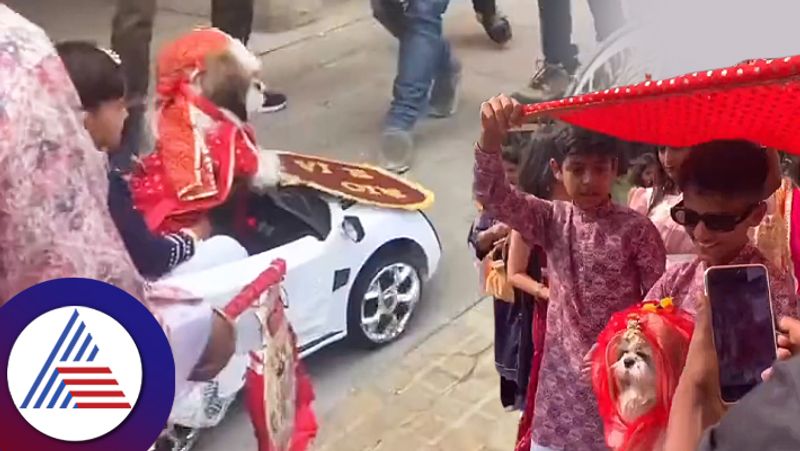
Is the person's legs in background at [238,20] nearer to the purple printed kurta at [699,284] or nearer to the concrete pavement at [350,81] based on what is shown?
Answer: the concrete pavement at [350,81]

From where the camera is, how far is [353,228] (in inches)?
42.0

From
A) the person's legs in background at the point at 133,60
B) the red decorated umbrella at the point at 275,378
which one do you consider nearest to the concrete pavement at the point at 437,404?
the red decorated umbrella at the point at 275,378

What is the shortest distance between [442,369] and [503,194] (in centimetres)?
36

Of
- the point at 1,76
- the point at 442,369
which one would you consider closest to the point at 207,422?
the point at 442,369

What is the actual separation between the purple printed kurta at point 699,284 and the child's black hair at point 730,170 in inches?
1.8

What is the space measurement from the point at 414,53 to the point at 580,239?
0.27 metres

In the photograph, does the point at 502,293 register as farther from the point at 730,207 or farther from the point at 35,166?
the point at 35,166

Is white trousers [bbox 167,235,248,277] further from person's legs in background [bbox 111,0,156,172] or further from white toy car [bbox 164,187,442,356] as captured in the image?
person's legs in background [bbox 111,0,156,172]

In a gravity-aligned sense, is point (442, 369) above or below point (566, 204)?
below

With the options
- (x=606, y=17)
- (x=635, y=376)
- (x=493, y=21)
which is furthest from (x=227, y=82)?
(x=635, y=376)

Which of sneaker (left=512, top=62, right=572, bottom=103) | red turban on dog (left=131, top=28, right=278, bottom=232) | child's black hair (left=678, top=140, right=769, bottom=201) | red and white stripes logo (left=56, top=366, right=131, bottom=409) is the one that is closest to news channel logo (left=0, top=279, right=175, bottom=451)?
red and white stripes logo (left=56, top=366, right=131, bottom=409)

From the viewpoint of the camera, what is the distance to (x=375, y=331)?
3.69 ft

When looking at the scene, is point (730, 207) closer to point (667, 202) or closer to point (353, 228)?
point (667, 202)

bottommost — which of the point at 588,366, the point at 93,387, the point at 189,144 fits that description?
the point at 93,387
